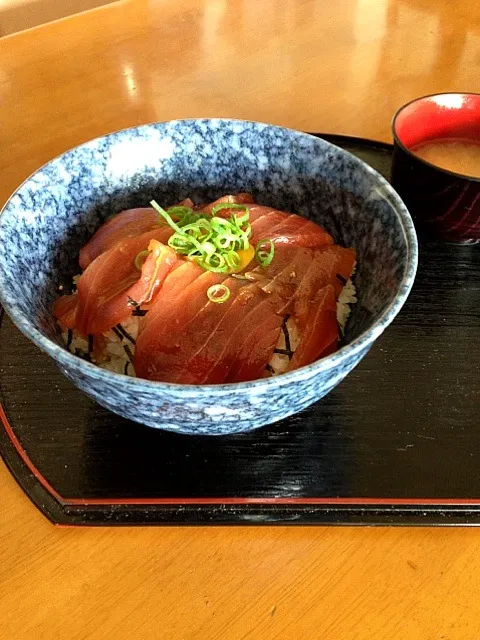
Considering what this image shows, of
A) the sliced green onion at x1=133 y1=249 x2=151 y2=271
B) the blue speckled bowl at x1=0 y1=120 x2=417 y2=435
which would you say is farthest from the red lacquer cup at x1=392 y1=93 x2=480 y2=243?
the sliced green onion at x1=133 y1=249 x2=151 y2=271

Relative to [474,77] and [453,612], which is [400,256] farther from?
[474,77]

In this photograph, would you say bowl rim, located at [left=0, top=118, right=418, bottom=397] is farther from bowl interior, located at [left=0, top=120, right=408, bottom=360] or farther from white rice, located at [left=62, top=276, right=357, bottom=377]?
white rice, located at [left=62, top=276, right=357, bottom=377]

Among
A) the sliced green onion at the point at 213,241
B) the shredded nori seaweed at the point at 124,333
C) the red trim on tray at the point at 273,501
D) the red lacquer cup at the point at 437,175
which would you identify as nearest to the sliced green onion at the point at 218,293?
the sliced green onion at the point at 213,241

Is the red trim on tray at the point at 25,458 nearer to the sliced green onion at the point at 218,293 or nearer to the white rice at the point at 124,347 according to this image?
the white rice at the point at 124,347

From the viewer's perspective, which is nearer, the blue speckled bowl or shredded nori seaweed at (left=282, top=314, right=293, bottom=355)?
the blue speckled bowl

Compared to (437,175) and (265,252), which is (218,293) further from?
(437,175)

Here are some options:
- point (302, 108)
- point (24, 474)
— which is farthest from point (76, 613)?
point (302, 108)
